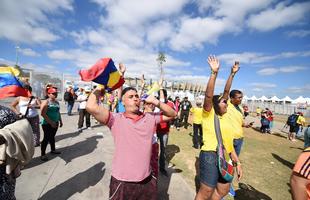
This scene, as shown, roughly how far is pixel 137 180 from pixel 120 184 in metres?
0.19

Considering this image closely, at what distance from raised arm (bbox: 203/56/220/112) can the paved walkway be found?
229 centimetres

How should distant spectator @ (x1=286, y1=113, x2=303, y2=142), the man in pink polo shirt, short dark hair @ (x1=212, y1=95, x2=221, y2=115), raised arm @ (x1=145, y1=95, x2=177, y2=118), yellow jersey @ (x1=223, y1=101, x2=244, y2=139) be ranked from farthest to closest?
1. distant spectator @ (x1=286, y1=113, x2=303, y2=142)
2. yellow jersey @ (x1=223, y1=101, x2=244, y2=139)
3. short dark hair @ (x1=212, y1=95, x2=221, y2=115)
4. raised arm @ (x1=145, y1=95, x2=177, y2=118)
5. the man in pink polo shirt

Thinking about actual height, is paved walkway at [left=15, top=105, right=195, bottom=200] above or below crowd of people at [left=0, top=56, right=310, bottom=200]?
below

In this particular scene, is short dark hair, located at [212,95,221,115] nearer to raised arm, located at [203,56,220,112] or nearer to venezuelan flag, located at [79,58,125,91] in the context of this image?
raised arm, located at [203,56,220,112]

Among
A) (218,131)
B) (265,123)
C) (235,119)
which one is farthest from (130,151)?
(265,123)

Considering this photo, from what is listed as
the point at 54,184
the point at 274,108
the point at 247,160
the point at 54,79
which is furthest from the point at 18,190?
the point at 274,108

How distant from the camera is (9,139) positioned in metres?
1.66

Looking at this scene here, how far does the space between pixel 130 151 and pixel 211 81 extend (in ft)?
4.70

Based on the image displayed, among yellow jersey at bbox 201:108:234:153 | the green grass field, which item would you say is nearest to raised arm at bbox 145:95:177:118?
yellow jersey at bbox 201:108:234:153

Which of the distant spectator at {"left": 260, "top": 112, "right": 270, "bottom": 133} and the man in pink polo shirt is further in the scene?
the distant spectator at {"left": 260, "top": 112, "right": 270, "bottom": 133}

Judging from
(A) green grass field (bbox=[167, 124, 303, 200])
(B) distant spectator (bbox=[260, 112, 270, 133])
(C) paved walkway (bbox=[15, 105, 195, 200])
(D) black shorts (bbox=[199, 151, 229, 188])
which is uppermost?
(D) black shorts (bbox=[199, 151, 229, 188])

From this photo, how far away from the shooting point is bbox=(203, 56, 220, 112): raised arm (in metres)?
2.71

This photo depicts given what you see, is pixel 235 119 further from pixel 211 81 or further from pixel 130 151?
pixel 130 151

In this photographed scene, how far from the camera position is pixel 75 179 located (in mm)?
4391
